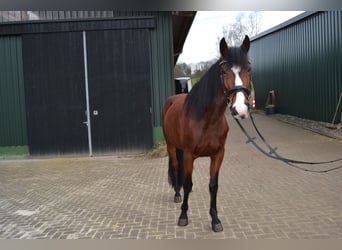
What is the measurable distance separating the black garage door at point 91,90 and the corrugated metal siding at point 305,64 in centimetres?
557

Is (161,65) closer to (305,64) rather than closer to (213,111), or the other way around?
(213,111)

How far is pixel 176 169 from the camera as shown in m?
4.84

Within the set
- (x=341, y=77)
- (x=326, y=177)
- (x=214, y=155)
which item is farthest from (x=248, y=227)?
(x=341, y=77)

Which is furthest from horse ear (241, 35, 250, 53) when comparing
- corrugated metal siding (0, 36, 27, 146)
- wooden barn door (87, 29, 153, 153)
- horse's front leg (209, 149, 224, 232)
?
corrugated metal siding (0, 36, 27, 146)

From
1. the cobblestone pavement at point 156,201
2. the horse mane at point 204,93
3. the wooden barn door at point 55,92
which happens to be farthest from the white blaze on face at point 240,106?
the wooden barn door at point 55,92

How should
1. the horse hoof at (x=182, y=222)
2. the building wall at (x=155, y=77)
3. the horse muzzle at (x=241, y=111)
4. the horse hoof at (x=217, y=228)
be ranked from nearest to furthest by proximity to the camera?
the horse muzzle at (x=241, y=111), the horse hoof at (x=217, y=228), the horse hoof at (x=182, y=222), the building wall at (x=155, y=77)

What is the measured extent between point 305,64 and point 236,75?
12026 mm

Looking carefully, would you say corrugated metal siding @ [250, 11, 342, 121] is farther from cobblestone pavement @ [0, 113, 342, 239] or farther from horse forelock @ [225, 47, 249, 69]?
horse forelock @ [225, 47, 249, 69]

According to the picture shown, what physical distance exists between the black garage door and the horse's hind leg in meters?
4.43

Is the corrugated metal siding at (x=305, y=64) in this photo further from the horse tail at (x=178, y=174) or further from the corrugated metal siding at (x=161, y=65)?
the horse tail at (x=178, y=174)

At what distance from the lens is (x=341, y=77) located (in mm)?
11430

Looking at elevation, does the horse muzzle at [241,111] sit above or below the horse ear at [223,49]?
below

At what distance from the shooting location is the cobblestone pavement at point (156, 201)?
150 inches

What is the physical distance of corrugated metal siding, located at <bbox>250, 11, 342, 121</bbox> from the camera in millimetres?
11766
